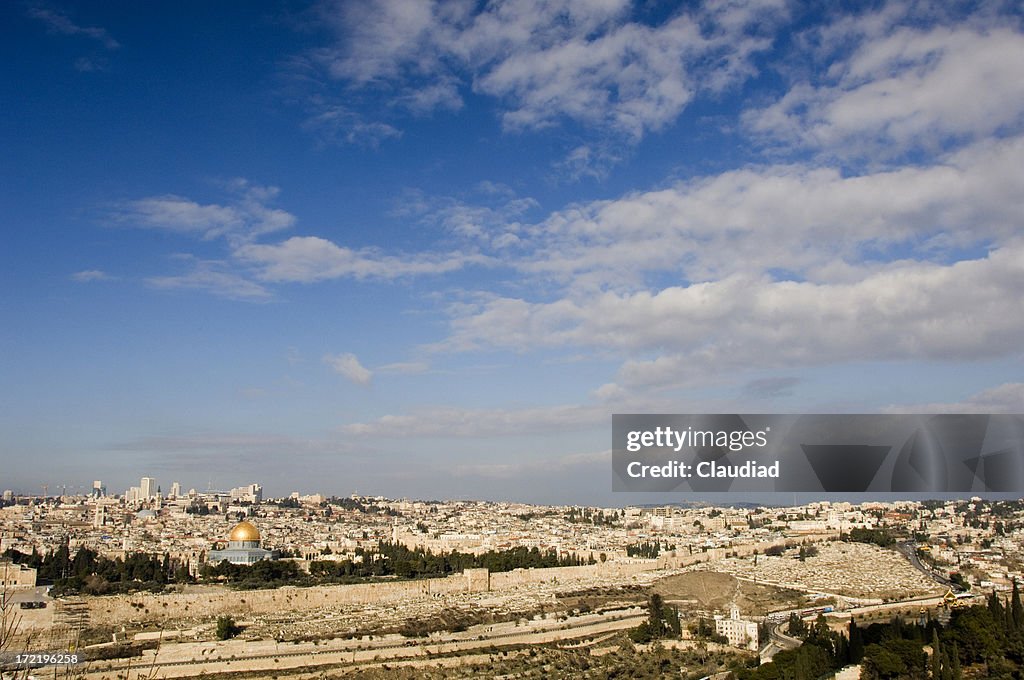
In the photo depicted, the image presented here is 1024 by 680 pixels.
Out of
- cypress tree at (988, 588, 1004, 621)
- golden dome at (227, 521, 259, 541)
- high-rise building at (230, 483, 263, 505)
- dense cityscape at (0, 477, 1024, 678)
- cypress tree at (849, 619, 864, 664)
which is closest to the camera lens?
cypress tree at (849, 619, 864, 664)

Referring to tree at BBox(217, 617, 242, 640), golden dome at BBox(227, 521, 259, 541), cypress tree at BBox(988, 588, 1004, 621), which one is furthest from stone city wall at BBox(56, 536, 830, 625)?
cypress tree at BBox(988, 588, 1004, 621)

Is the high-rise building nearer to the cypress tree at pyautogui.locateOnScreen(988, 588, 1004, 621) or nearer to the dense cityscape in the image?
the dense cityscape

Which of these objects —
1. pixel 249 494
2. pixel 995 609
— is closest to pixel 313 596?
pixel 995 609

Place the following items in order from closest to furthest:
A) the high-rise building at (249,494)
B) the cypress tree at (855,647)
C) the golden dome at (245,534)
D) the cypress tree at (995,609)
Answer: the cypress tree at (855,647) → the cypress tree at (995,609) → the golden dome at (245,534) → the high-rise building at (249,494)

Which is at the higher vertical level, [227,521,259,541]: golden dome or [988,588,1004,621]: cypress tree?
[227,521,259,541]: golden dome

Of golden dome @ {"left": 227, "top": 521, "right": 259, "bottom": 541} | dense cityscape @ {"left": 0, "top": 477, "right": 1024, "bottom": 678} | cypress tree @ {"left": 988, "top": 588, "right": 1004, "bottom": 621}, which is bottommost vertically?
dense cityscape @ {"left": 0, "top": 477, "right": 1024, "bottom": 678}

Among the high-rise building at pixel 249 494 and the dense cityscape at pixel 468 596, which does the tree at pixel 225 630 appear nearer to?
the dense cityscape at pixel 468 596

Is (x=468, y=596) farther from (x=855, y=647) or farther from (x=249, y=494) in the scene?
(x=249, y=494)

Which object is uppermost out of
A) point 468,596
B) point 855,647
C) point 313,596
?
point 855,647


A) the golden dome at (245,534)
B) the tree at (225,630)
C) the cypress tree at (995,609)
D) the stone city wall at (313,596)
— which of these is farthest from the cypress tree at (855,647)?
the golden dome at (245,534)

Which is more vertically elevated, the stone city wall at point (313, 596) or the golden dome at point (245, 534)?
the golden dome at point (245, 534)

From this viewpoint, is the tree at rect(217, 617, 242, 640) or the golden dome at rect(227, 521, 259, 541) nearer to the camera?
the tree at rect(217, 617, 242, 640)

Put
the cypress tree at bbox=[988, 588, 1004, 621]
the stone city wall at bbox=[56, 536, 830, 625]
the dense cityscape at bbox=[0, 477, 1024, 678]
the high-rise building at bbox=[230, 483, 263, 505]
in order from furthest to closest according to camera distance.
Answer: the high-rise building at bbox=[230, 483, 263, 505] → the stone city wall at bbox=[56, 536, 830, 625] → the dense cityscape at bbox=[0, 477, 1024, 678] → the cypress tree at bbox=[988, 588, 1004, 621]

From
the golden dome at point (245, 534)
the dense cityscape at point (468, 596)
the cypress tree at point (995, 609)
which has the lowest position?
the dense cityscape at point (468, 596)
